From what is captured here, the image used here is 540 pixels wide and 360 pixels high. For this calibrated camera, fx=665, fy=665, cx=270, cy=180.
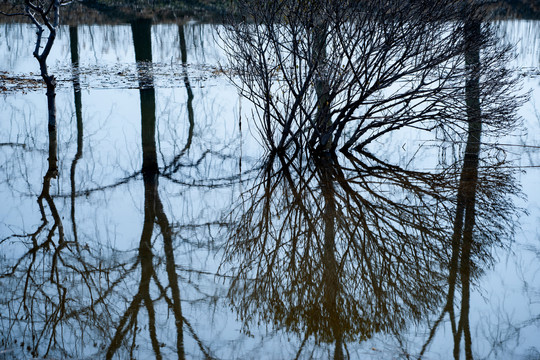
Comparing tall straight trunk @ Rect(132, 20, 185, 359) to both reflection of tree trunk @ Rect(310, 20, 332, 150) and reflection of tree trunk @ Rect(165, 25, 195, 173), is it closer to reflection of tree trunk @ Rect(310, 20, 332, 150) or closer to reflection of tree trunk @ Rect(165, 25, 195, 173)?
reflection of tree trunk @ Rect(165, 25, 195, 173)

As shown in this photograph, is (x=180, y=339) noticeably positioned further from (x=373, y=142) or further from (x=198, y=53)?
(x=198, y=53)

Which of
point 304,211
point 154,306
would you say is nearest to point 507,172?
point 304,211

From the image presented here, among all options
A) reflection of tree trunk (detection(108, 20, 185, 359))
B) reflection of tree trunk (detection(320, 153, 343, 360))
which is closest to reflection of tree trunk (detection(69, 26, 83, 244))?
reflection of tree trunk (detection(108, 20, 185, 359))

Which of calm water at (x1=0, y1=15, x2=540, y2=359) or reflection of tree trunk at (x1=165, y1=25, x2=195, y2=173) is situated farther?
reflection of tree trunk at (x1=165, y1=25, x2=195, y2=173)

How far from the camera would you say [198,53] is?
2014 centimetres

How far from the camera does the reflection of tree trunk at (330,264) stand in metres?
4.82

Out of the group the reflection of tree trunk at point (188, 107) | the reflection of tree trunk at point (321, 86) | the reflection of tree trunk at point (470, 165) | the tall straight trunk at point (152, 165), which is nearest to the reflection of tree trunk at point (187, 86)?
the reflection of tree trunk at point (188, 107)

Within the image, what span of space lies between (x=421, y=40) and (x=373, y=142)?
2587mm

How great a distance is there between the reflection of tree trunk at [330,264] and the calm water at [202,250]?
0.08 metres

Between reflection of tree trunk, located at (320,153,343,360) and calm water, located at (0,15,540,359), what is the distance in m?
0.08

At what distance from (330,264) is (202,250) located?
4.03 ft

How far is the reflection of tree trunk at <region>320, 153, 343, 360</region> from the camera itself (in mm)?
4816

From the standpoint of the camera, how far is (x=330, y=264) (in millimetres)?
5988

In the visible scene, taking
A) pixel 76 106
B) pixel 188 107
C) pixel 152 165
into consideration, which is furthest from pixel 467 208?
pixel 76 106
